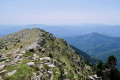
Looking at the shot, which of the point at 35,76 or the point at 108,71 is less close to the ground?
the point at 35,76

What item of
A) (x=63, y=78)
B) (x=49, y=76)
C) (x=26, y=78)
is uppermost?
(x=26, y=78)

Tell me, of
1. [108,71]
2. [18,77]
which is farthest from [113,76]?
[18,77]

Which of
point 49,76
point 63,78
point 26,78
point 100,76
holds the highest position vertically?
point 26,78

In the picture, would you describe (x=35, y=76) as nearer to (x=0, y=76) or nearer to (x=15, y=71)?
(x=15, y=71)

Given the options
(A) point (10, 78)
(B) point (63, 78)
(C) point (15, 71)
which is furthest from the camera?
(B) point (63, 78)

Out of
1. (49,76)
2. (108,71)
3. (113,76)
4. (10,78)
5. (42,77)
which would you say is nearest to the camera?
(10,78)

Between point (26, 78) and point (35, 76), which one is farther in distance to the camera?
point (35, 76)

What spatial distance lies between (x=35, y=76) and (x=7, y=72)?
4951 mm

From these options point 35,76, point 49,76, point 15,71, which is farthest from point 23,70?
point 49,76

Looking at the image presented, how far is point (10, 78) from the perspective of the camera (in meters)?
14.5

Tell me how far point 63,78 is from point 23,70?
31.3ft

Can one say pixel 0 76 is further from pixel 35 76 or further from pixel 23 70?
pixel 35 76

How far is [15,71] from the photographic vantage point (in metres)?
16.5

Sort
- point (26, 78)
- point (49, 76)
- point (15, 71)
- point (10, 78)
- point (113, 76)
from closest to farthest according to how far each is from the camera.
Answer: point (10, 78) < point (26, 78) < point (15, 71) < point (49, 76) < point (113, 76)
